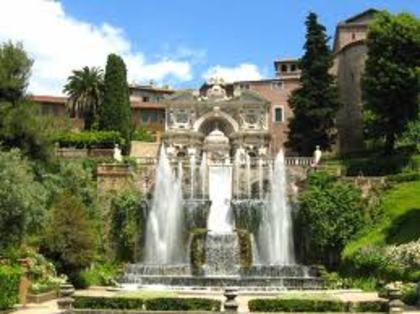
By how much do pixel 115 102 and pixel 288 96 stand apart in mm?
17491

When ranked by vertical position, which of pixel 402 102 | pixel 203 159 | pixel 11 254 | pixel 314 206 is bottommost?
pixel 11 254

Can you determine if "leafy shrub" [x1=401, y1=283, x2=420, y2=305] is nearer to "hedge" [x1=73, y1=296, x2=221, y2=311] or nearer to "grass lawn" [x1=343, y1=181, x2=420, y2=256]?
"hedge" [x1=73, y1=296, x2=221, y2=311]

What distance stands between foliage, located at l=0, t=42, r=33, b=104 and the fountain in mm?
10430

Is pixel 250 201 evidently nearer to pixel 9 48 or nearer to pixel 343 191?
pixel 343 191

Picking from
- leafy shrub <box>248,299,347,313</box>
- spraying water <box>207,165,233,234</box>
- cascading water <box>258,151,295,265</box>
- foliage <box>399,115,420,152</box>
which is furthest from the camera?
foliage <box>399,115,420,152</box>

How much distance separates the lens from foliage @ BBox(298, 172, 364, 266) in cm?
4362

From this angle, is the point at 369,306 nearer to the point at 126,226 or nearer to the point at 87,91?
the point at 126,226

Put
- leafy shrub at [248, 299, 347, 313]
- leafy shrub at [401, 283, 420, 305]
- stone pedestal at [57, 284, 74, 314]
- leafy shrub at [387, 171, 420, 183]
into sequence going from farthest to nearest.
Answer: leafy shrub at [387, 171, 420, 183]
leafy shrub at [401, 283, 420, 305]
leafy shrub at [248, 299, 347, 313]
stone pedestal at [57, 284, 74, 314]

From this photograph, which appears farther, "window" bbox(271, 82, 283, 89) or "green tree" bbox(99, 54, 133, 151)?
"window" bbox(271, 82, 283, 89)

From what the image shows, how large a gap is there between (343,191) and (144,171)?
1373cm

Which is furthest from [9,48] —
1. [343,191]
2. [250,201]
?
[343,191]

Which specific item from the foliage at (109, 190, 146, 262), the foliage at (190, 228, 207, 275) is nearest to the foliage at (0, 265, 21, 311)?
the foliage at (190, 228, 207, 275)

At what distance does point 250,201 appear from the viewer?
47375 mm

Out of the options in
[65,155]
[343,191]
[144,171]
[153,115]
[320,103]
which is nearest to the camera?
[343,191]
